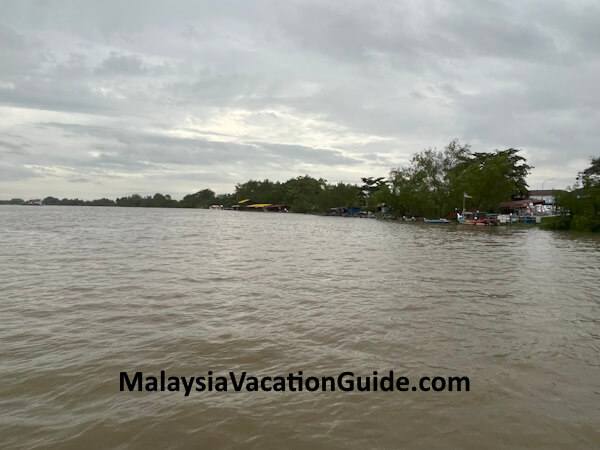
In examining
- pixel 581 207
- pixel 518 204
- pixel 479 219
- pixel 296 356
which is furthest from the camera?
pixel 518 204

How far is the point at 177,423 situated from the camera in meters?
3.69

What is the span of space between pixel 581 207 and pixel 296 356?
47.2 meters

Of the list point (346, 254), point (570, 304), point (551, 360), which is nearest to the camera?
point (551, 360)

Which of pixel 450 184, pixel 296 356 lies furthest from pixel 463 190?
pixel 296 356

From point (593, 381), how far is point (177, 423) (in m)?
4.71

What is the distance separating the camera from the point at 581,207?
41.9 metres

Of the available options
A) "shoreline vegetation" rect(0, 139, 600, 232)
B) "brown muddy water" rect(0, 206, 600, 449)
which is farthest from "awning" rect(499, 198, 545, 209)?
"brown muddy water" rect(0, 206, 600, 449)

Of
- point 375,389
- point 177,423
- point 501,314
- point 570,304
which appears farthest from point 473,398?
point 570,304

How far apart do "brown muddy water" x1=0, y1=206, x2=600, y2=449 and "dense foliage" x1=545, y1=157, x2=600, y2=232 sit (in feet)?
118

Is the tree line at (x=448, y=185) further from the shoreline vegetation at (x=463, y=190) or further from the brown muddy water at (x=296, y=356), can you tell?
the brown muddy water at (x=296, y=356)

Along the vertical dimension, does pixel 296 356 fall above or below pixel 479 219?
below

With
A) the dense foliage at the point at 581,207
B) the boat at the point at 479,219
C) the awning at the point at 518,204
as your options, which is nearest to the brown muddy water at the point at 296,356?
the dense foliage at the point at 581,207

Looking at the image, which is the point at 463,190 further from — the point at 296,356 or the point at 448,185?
the point at 296,356

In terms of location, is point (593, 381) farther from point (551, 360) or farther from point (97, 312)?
point (97, 312)
